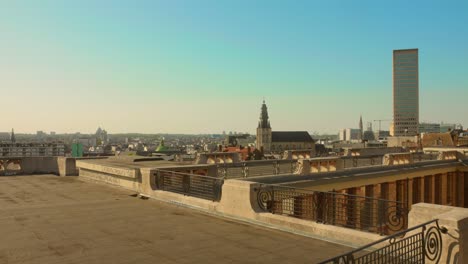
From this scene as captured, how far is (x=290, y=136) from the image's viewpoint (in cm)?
19212

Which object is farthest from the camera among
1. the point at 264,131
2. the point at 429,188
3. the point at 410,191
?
the point at 264,131

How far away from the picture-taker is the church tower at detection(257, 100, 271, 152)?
178 metres

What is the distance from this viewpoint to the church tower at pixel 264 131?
585 ft

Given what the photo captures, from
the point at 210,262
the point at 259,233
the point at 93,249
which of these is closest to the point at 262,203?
the point at 259,233

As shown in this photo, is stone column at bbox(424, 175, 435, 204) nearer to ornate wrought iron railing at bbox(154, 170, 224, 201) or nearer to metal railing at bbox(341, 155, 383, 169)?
metal railing at bbox(341, 155, 383, 169)

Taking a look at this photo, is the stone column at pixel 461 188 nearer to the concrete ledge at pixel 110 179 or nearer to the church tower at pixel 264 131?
the concrete ledge at pixel 110 179

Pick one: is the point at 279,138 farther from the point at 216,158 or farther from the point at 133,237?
the point at 133,237

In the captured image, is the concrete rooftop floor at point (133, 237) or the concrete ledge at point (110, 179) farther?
the concrete ledge at point (110, 179)

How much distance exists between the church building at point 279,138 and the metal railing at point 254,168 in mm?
155220

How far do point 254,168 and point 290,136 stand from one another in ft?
570

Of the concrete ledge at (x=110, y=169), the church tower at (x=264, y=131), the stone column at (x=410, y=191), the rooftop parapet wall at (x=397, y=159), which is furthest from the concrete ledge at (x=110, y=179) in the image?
the church tower at (x=264, y=131)

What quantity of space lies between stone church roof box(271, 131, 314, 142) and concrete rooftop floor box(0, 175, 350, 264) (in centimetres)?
17785

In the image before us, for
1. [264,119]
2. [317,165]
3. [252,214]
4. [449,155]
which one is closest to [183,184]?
[252,214]

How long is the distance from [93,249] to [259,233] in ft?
11.5
